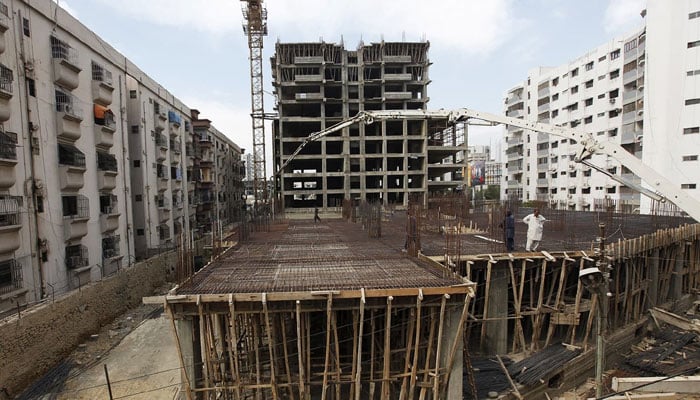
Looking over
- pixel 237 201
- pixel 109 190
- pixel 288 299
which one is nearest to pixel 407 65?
pixel 237 201

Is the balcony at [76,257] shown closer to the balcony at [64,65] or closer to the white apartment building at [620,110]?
the balcony at [64,65]

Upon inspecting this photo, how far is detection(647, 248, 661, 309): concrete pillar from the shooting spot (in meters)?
14.7

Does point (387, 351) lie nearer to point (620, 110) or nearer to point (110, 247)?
point (110, 247)

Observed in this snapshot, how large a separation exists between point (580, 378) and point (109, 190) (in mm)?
22355

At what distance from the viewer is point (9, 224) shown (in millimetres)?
12203

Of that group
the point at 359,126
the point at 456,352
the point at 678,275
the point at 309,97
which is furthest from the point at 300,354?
the point at 309,97

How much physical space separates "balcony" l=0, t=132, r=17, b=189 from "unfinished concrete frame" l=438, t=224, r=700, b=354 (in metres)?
14.7

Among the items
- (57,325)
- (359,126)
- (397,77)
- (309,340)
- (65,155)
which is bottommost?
(57,325)

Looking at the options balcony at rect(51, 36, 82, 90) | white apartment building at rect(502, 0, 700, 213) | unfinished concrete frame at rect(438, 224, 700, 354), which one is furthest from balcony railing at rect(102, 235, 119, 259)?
white apartment building at rect(502, 0, 700, 213)

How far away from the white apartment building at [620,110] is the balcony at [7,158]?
1180 inches

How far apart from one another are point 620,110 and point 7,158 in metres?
48.9

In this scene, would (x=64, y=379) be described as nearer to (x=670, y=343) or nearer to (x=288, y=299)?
(x=288, y=299)

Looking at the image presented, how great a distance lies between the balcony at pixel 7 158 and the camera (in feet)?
38.4

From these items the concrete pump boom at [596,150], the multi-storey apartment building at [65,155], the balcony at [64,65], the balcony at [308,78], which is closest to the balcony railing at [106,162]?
the multi-storey apartment building at [65,155]
